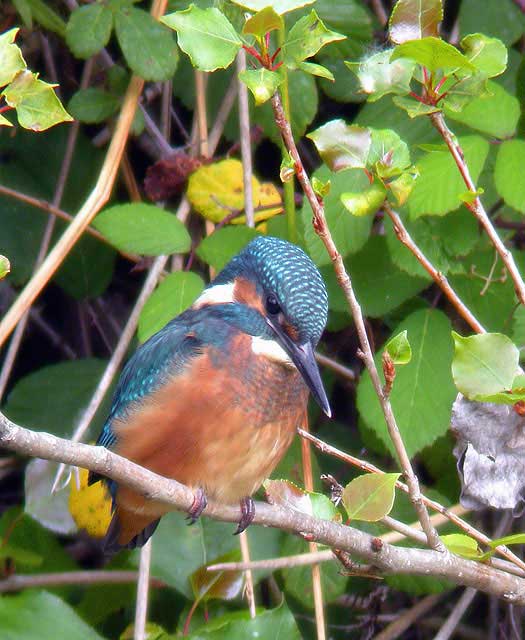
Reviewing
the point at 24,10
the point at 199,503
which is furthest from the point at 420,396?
the point at 24,10

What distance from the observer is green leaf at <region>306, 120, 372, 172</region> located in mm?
1602

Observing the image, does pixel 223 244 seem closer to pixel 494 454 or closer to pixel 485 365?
pixel 494 454

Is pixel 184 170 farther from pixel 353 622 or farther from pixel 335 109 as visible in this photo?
pixel 353 622

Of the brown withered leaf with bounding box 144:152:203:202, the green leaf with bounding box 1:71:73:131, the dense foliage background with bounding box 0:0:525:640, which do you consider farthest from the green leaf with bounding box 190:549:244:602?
the green leaf with bounding box 1:71:73:131

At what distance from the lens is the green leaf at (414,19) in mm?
1592

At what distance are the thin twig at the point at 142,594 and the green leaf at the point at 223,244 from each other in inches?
23.9

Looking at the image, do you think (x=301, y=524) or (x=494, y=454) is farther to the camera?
(x=494, y=454)

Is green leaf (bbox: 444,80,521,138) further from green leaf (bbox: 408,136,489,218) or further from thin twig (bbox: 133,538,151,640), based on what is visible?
thin twig (bbox: 133,538,151,640)

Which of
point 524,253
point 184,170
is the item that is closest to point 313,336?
point 524,253

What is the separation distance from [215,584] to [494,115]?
111cm

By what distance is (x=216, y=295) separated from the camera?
7.07 ft

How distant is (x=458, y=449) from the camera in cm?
180

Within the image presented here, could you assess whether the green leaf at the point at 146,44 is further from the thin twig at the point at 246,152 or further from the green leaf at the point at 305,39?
the green leaf at the point at 305,39

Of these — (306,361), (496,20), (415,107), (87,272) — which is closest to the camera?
(415,107)
